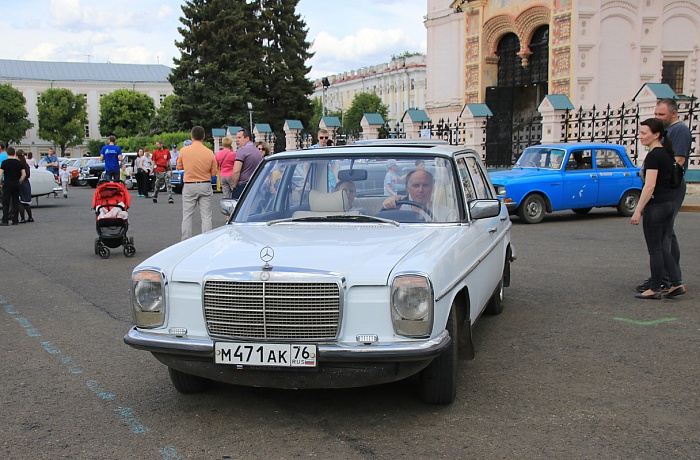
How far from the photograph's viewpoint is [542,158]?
51.9ft

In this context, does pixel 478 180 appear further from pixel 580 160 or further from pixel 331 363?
pixel 580 160

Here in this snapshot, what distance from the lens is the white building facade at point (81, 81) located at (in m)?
123

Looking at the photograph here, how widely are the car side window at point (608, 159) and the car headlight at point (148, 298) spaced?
1326 centimetres

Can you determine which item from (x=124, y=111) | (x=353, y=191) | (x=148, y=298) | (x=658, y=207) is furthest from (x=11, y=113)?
(x=148, y=298)

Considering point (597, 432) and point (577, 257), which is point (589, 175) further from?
point (597, 432)

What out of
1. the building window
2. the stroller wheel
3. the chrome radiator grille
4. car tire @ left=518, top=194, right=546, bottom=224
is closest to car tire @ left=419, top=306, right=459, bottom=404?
the chrome radiator grille

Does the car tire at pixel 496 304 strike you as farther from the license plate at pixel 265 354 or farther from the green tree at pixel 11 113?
the green tree at pixel 11 113

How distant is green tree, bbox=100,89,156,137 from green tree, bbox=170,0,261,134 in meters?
55.4

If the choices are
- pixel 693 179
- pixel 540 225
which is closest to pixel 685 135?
pixel 540 225

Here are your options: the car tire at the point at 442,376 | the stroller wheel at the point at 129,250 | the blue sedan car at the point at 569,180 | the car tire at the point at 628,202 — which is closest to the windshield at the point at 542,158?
the blue sedan car at the point at 569,180

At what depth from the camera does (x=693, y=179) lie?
2089cm

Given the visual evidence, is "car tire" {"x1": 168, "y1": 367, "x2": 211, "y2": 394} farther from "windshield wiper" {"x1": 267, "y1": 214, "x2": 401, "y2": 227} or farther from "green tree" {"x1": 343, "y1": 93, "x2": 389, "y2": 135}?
"green tree" {"x1": 343, "y1": 93, "x2": 389, "y2": 135}

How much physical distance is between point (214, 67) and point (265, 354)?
51240mm

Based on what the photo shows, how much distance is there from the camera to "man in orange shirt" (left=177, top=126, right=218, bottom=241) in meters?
11.2
